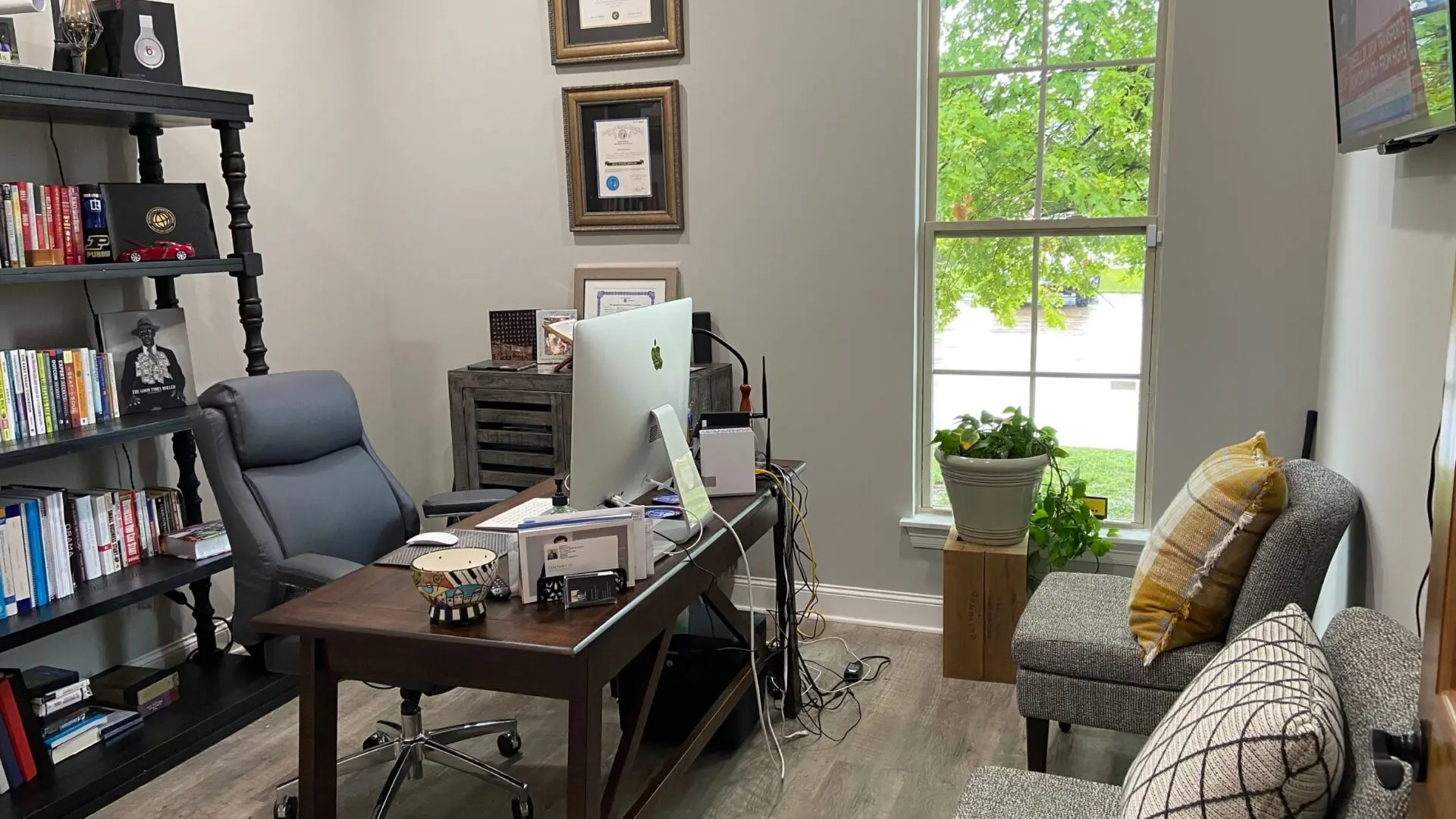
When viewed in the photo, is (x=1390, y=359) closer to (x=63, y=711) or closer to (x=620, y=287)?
(x=620, y=287)

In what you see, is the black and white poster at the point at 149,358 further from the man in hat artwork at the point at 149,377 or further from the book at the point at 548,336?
the book at the point at 548,336

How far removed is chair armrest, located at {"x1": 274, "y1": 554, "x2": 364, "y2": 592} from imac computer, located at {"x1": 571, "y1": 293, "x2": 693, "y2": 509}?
0.69 metres

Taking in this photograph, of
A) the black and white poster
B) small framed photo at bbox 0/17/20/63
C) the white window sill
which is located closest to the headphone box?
small framed photo at bbox 0/17/20/63

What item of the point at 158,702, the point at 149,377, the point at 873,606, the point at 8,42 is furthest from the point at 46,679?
the point at 873,606

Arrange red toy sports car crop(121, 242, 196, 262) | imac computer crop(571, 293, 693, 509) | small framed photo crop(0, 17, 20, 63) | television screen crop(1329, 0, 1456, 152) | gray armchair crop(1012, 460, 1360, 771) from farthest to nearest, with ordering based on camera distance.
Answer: red toy sports car crop(121, 242, 196, 262), small framed photo crop(0, 17, 20, 63), gray armchair crop(1012, 460, 1360, 771), imac computer crop(571, 293, 693, 509), television screen crop(1329, 0, 1456, 152)

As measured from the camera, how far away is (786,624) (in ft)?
9.89

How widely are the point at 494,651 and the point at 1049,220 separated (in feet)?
7.65

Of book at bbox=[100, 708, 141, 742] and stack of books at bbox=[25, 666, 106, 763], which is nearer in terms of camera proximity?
stack of books at bbox=[25, 666, 106, 763]

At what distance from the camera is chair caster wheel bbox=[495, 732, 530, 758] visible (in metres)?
2.82

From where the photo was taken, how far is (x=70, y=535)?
2.81 meters

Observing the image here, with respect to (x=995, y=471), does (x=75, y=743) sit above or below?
below

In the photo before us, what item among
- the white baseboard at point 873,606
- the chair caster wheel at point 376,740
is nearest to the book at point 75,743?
the chair caster wheel at point 376,740

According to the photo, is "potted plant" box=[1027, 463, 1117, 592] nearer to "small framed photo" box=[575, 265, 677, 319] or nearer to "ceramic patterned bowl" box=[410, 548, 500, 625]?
"small framed photo" box=[575, 265, 677, 319]

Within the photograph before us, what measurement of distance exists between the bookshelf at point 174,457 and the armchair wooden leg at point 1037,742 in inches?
87.4
